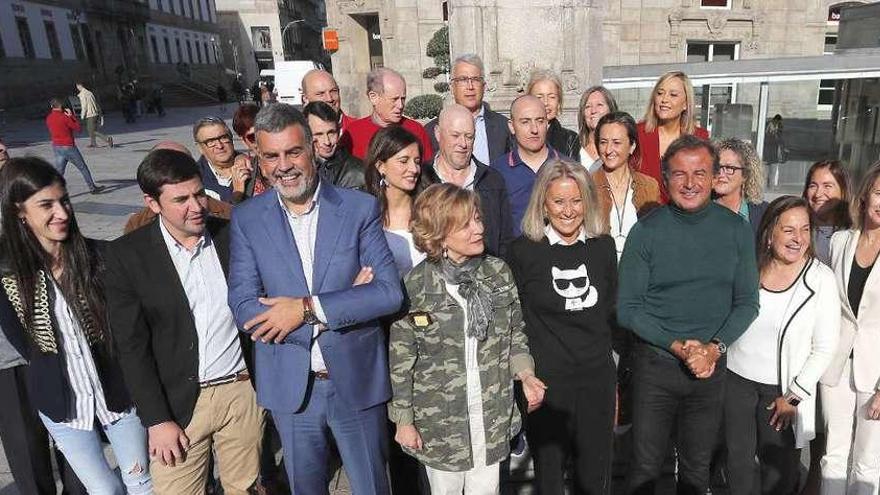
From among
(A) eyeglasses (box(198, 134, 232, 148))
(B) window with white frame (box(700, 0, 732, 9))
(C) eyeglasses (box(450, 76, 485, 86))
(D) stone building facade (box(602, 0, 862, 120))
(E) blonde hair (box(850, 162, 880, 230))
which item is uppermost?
(B) window with white frame (box(700, 0, 732, 9))

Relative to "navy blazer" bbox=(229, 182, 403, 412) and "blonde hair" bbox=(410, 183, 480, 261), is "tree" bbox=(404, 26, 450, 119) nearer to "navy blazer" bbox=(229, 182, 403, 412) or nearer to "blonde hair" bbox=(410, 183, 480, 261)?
"blonde hair" bbox=(410, 183, 480, 261)

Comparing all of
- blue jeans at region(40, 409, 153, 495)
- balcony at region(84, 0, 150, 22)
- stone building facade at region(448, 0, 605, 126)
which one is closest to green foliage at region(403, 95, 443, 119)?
stone building facade at region(448, 0, 605, 126)

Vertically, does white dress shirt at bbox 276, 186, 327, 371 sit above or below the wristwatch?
above

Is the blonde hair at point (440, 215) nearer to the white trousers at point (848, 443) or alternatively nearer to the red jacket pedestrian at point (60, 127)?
the white trousers at point (848, 443)

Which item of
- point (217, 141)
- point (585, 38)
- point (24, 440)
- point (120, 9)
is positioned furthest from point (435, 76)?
point (120, 9)

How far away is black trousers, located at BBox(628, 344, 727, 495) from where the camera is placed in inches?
106

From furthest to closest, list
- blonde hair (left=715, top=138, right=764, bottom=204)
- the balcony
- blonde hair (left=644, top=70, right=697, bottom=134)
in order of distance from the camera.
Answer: the balcony, blonde hair (left=644, top=70, right=697, bottom=134), blonde hair (left=715, top=138, right=764, bottom=204)

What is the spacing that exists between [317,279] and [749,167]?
272 cm

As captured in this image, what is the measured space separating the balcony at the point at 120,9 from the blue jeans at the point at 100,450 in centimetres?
4890

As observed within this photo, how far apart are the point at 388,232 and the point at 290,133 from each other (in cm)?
96

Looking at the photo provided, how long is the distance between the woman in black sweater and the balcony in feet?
163

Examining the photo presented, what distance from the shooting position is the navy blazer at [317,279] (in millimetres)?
2297

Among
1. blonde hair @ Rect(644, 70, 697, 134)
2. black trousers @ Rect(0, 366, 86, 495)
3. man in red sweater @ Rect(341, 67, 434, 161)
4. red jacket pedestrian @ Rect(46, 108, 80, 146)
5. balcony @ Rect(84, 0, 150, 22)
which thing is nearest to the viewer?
black trousers @ Rect(0, 366, 86, 495)

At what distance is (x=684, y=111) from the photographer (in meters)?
3.98
